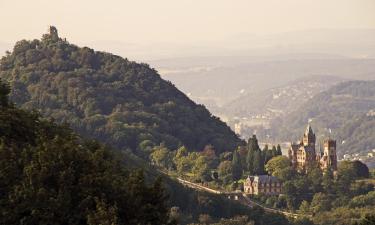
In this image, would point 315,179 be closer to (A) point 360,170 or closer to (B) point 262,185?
(B) point 262,185

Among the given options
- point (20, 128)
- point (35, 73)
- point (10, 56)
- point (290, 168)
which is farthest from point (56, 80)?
point (20, 128)

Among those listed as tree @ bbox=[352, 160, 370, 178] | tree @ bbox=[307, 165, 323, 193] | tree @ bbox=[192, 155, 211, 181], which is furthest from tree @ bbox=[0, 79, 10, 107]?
tree @ bbox=[352, 160, 370, 178]

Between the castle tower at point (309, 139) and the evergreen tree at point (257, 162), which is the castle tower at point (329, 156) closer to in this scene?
the castle tower at point (309, 139)

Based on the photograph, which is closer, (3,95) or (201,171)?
(3,95)

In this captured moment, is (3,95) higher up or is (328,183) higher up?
(3,95)

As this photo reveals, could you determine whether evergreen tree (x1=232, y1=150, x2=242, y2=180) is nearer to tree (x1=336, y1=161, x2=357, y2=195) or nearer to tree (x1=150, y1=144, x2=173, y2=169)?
tree (x1=150, y1=144, x2=173, y2=169)

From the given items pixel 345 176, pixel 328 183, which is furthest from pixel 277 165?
pixel 345 176
